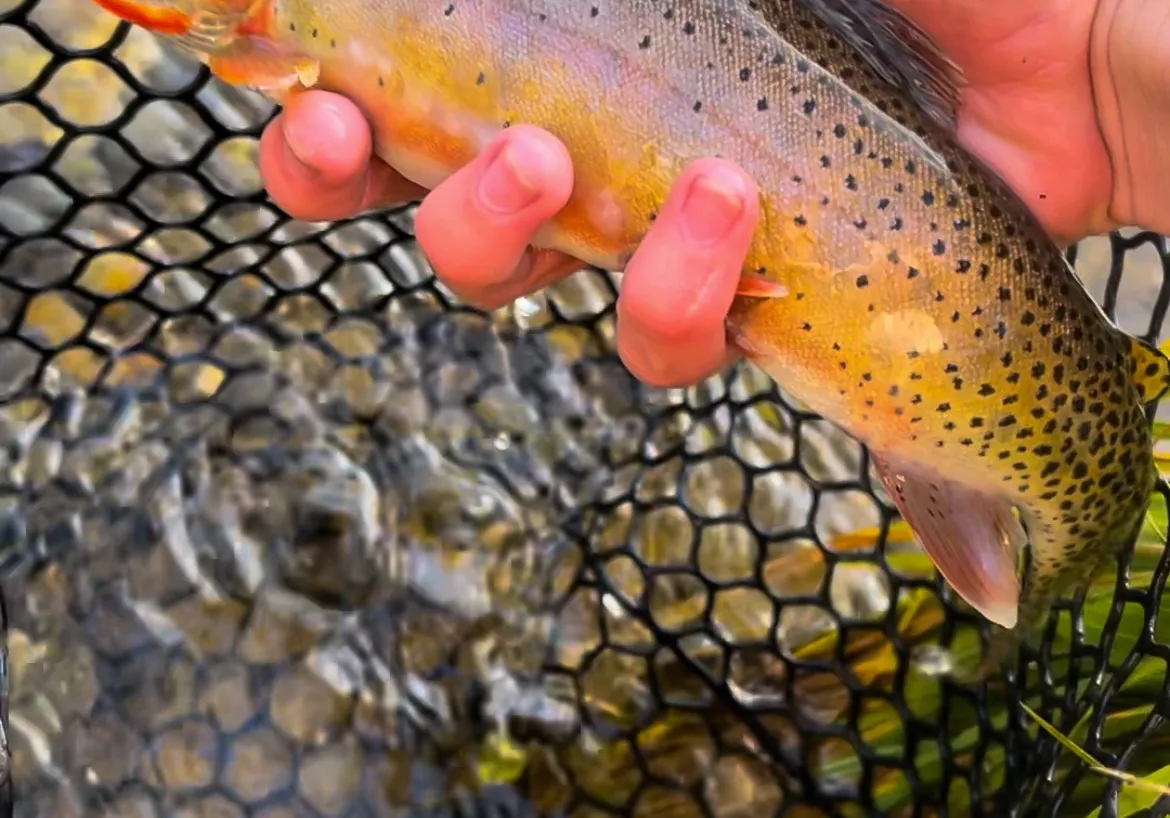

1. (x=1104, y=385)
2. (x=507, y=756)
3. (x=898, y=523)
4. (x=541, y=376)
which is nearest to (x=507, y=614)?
(x=507, y=756)

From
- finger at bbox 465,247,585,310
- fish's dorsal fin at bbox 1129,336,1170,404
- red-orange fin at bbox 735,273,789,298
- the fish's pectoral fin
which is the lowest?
finger at bbox 465,247,585,310

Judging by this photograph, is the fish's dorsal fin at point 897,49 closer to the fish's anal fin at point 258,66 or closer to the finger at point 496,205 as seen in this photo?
the finger at point 496,205

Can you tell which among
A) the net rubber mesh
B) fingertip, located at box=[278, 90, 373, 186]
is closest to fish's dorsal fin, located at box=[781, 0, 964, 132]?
fingertip, located at box=[278, 90, 373, 186]

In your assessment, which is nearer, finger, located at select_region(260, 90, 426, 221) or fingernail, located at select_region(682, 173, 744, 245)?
fingernail, located at select_region(682, 173, 744, 245)

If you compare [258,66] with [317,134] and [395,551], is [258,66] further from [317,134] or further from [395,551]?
[395,551]

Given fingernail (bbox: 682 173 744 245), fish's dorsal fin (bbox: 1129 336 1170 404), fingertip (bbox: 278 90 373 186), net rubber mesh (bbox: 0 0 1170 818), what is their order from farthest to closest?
net rubber mesh (bbox: 0 0 1170 818) < fish's dorsal fin (bbox: 1129 336 1170 404) < fingertip (bbox: 278 90 373 186) < fingernail (bbox: 682 173 744 245)

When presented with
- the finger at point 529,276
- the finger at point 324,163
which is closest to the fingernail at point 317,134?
the finger at point 324,163

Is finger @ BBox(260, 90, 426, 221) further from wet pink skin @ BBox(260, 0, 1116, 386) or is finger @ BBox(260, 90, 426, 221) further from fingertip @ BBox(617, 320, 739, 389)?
fingertip @ BBox(617, 320, 739, 389)
